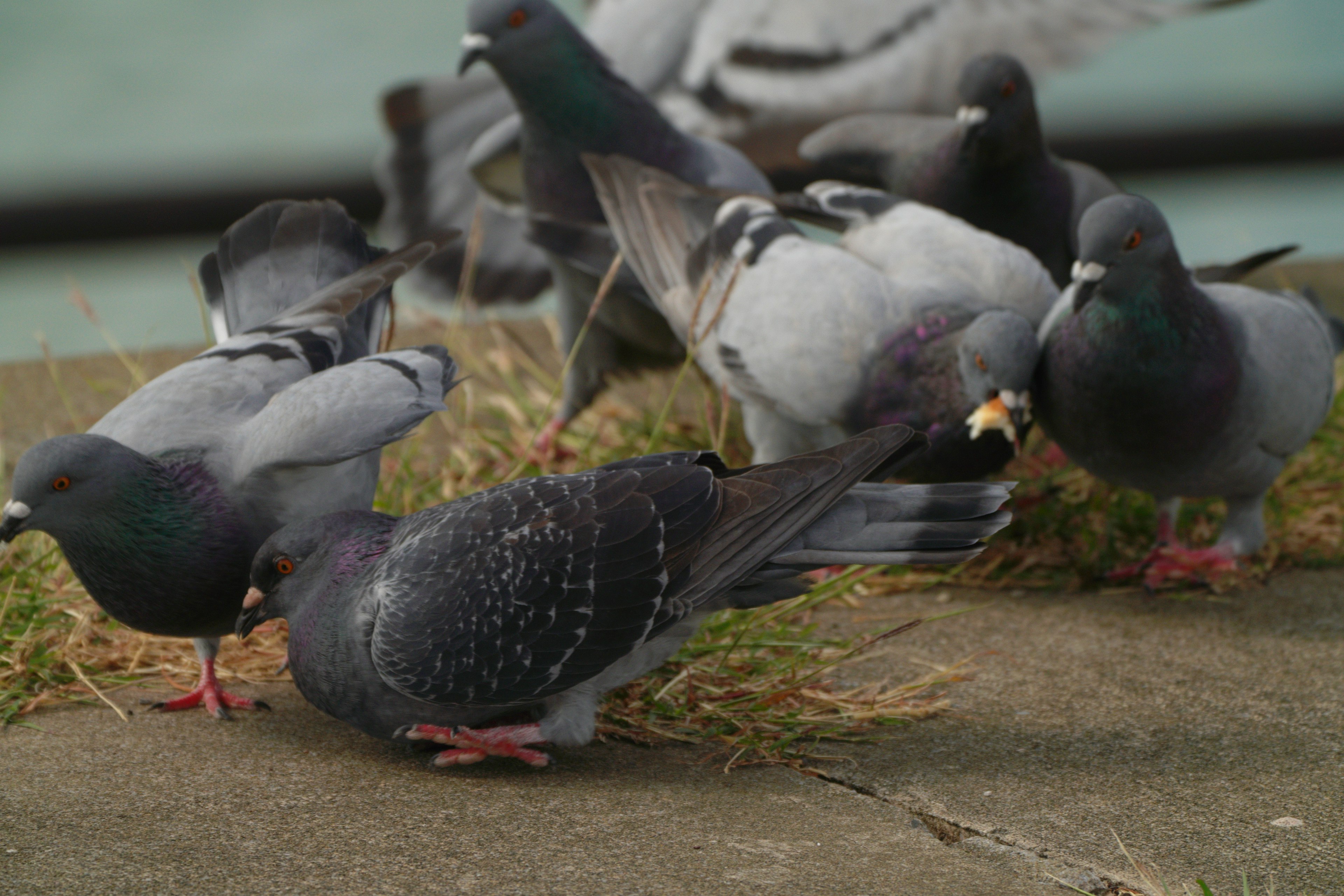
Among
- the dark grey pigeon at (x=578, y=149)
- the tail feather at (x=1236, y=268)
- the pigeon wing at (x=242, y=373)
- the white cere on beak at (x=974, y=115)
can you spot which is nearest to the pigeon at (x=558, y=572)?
the pigeon wing at (x=242, y=373)

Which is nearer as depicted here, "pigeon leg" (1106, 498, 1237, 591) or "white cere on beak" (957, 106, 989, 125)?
"pigeon leg" (1106, 498, 1237, 591)

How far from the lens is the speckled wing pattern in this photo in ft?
6.84

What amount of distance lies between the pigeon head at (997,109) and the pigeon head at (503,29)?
1317 millimetres

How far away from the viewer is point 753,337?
3.52 metres

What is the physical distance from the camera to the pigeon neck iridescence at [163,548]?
2309 mm

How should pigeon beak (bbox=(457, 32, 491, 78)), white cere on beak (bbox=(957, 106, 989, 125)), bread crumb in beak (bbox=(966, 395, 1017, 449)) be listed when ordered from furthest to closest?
1. pigeon beak (bbox=(457, 32, 491, 78))
2. white cere on beak (bbox=(957, 106, 989, 125))
3. bread crumb in beak (bbox=(966, 395, 1017, 449))

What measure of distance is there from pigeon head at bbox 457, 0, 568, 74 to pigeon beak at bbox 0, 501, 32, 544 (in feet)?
7.21

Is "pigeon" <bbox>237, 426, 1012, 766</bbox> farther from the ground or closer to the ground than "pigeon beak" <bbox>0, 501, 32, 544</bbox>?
closer to the ground

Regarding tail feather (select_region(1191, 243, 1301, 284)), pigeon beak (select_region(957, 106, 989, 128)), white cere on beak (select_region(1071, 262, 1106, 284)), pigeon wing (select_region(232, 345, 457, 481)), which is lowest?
tail feather (select_region(1191, 243, 1301, 284))

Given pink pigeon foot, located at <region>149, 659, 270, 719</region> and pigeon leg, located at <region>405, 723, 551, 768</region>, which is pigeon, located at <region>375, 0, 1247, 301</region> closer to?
pink pigeon foot, located at <region>149, 659, 270, 719</region>

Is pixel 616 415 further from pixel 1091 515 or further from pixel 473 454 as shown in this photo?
pixel 1091 515

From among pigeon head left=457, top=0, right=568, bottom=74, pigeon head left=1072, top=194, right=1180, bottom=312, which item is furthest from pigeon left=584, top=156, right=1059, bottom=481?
pigeon head left=457, top=0, right=568, bottom=74

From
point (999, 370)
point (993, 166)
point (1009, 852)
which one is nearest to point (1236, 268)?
point (993, 166)

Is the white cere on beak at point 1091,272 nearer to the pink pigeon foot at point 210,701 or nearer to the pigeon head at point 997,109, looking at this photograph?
the pigeon head at point 997,109
